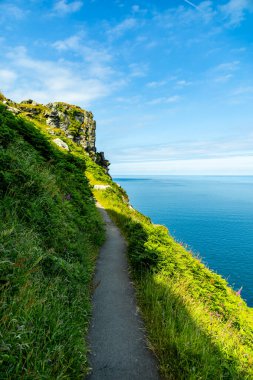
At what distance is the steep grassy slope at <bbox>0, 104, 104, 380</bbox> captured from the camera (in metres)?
2.90

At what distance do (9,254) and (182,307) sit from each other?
16.2 feet

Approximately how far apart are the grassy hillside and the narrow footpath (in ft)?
0.97

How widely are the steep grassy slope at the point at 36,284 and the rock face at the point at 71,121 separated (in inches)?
1690

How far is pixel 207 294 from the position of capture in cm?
894

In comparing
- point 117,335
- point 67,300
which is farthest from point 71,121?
Answer: point 117,335

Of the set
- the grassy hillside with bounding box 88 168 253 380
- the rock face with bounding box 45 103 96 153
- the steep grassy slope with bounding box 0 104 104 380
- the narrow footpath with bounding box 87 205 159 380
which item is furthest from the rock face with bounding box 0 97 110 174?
the narrow footpath with bounding box 87 205 159 380

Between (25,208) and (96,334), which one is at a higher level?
(25,208)

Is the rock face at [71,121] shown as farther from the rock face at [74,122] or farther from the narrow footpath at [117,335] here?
the narrow footpath at [117,335]

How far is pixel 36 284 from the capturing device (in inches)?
163

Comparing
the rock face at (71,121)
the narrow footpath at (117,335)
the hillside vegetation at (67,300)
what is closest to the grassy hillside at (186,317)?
the hillside vegetation at (67,300)

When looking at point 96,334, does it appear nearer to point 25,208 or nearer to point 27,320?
point 27,320

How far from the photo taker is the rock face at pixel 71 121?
2010 inches

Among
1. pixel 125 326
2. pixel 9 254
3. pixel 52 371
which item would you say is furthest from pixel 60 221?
pixel 52 371

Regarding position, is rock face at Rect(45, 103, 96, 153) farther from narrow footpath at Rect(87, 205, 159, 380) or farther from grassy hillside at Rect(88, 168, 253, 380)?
narrow footpath at Rect(87, 205, 159, 380)
